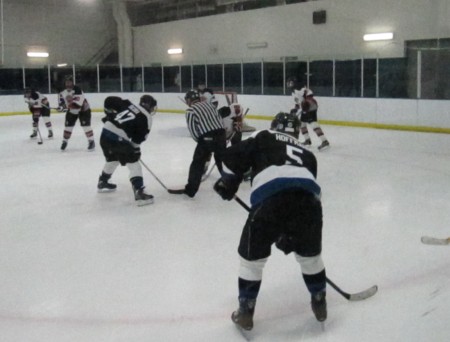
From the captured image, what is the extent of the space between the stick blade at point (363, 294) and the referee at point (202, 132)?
267cm

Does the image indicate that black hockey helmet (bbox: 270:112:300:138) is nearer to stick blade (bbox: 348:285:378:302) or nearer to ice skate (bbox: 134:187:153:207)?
stick blade (bbox: 348:285:378:302)

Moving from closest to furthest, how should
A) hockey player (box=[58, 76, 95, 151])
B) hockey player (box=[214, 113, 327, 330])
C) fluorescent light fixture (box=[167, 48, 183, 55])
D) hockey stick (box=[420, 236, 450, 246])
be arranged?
hockey player (box=[214, 113, 327, 330]) → hockey stick (box=[420, 236, 450, 246]) → hockey player (box=[58, 76, 95, 151]) → fluorescent light fixture (box=[167, 48, 183, 55])

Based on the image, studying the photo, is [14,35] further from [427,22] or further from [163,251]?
[163,251]

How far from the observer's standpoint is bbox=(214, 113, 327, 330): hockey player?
2652 millimetres

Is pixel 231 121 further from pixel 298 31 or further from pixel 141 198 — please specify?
pixel 298 31

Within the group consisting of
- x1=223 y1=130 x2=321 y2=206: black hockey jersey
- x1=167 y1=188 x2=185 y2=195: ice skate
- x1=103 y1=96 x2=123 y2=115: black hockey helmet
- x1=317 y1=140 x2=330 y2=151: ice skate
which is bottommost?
x1=167 y1=188 x2=185 y2=195: ice skate

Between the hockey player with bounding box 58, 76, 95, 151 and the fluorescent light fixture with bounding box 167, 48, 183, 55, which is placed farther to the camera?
the fluorescent light fixture with bounding box 167, 48, 183, 55

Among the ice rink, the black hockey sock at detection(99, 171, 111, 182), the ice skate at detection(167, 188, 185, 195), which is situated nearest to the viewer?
the ice rink

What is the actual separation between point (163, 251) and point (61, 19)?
1914 centimetres

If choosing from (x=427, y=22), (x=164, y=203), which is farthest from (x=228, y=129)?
(x=427, y=22)

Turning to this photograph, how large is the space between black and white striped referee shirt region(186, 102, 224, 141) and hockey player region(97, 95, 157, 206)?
1.24ft

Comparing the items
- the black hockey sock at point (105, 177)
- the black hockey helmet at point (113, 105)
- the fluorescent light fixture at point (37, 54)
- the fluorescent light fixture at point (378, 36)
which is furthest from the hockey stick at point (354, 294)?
the fluorescent light fixture at point (37, 54)

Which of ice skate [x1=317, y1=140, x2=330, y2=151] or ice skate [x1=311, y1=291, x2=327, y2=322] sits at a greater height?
ice skate [x1=317, y1=140, x2=330, y2=151]

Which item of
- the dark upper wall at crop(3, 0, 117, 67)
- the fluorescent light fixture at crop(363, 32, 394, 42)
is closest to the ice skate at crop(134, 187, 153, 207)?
the fluorescent light fixture at crop(363, 32, 394, 42)
